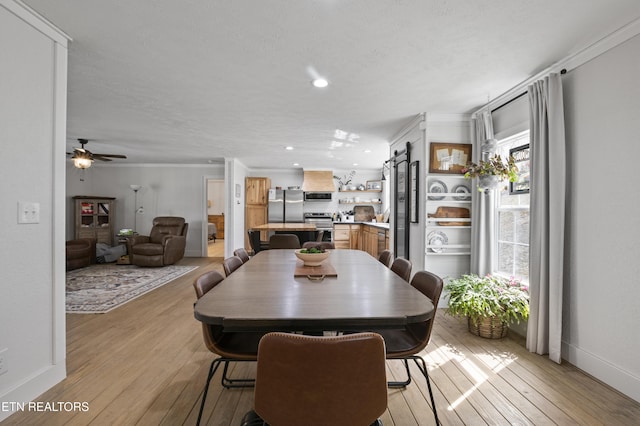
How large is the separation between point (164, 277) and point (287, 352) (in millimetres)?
5104

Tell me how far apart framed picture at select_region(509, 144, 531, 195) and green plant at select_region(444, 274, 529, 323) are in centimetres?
91

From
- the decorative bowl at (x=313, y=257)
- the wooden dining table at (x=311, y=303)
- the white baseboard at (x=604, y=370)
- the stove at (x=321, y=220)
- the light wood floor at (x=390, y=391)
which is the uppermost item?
the stove at (x=321, y=220)

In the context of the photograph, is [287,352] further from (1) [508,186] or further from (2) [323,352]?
(1) [508,186]

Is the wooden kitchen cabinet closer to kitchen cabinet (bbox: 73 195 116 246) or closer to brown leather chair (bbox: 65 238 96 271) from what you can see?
kitchen cabinet (bbox: 73 195 116 246)

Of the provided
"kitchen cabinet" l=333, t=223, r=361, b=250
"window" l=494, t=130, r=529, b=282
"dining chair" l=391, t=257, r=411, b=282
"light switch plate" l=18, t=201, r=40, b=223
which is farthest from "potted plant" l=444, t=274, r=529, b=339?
"kitchen cabinet" l=333, t=223, r=361, b=250

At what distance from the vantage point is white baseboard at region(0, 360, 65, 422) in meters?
1.73

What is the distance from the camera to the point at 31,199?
188 centimetres

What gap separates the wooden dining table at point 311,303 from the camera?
4.22 ft

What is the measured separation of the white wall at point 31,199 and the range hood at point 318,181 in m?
6.08

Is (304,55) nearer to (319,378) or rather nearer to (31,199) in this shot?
(31,199)

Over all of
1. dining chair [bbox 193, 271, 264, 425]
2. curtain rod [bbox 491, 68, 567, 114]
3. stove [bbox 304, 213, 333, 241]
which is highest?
curtain rod [bbox 491, 68, 567, 114]

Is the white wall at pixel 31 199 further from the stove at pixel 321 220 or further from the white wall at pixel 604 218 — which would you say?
the stove at pixel 321 220

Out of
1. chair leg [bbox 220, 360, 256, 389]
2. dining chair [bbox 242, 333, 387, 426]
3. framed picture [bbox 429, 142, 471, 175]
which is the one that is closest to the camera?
dining chair [bbox 242, 333, 387, 426]

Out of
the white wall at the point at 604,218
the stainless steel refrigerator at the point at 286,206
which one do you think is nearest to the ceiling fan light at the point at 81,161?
the stainless steel refrigerator at the point at 286,206
